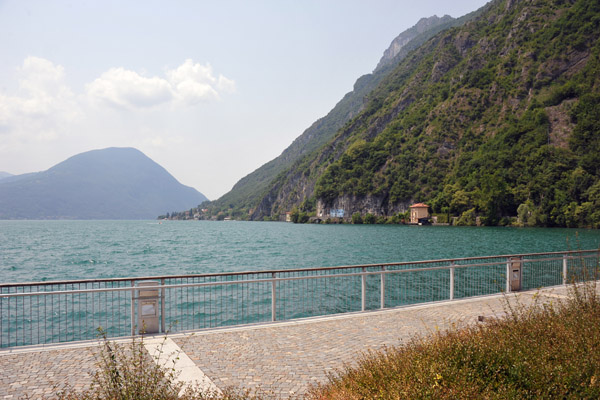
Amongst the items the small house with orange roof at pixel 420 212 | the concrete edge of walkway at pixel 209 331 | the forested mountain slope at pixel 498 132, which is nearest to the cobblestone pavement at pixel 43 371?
the concrete edge of walkway at pixel 209 331

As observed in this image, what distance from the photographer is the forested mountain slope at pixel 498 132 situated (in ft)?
340

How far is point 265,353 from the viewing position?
7.18m

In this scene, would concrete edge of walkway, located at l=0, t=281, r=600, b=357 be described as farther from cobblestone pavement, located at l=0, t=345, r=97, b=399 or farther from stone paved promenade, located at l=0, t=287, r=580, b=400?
cobblestone pavement, located at l=0, t=345, r=97, b=399

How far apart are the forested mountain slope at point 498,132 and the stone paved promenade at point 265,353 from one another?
95637mm

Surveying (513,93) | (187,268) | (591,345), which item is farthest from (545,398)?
(513,93)

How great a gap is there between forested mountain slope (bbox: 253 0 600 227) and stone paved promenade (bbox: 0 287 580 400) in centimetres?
9564

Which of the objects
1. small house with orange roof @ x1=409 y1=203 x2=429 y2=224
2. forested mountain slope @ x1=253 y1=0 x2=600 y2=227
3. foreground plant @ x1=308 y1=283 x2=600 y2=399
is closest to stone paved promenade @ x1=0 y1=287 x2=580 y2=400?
foreground plant @ x1=308 y1=283 x2=600 y2=399

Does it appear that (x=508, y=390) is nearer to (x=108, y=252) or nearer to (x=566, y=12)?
(x=108, y=252)

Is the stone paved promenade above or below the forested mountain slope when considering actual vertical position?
below

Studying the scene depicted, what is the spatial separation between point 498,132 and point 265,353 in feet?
462

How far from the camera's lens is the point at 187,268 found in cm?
4353

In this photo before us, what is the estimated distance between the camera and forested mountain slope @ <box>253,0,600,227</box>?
10350 cm

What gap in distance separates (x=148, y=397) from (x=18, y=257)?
62444mm

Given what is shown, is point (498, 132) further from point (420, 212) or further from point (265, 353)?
point (265, 353)
